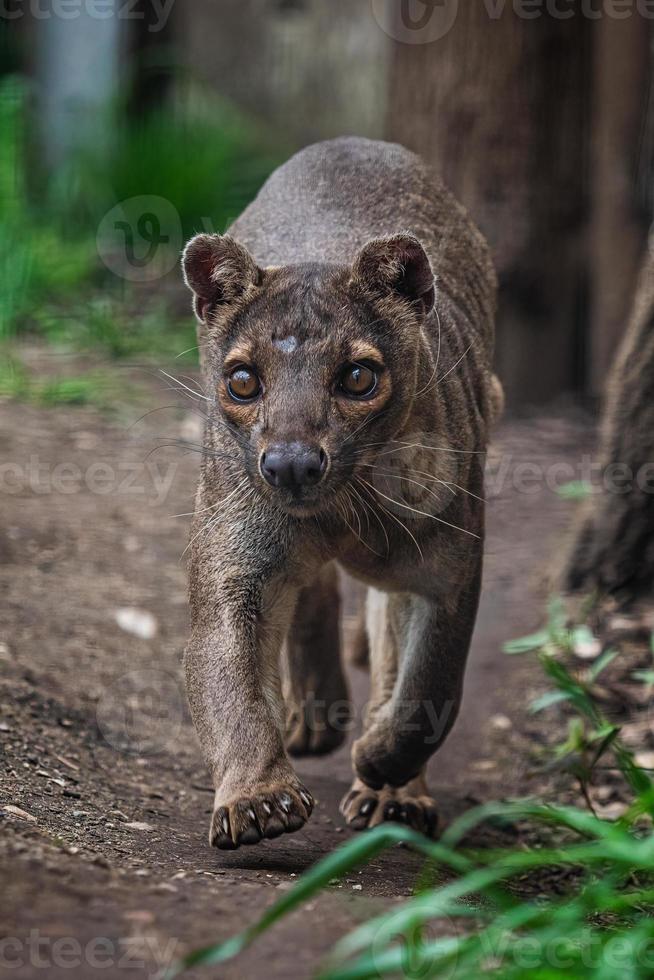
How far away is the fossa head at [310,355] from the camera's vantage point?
407cm

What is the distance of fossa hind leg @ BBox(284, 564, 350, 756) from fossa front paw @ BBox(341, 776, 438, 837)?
604 mm

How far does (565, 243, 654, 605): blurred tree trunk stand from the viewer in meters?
6.49

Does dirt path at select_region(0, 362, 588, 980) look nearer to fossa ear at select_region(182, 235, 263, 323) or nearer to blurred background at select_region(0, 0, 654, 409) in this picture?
blurred background at select_region(0, 0, 654, 409)

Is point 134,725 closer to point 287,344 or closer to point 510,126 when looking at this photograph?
point 287,344

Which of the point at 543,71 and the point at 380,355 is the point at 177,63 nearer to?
the point at 543,71

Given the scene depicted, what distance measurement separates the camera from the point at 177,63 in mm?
14609

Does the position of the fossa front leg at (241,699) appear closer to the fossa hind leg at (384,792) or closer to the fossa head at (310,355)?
the fossa head at (310,355)

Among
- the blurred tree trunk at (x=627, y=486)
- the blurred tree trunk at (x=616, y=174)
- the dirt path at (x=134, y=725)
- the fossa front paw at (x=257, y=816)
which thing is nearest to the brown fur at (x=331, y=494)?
the fossa front paw at (x=257, y=816)

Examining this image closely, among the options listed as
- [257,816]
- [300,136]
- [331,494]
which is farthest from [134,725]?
[300,136]

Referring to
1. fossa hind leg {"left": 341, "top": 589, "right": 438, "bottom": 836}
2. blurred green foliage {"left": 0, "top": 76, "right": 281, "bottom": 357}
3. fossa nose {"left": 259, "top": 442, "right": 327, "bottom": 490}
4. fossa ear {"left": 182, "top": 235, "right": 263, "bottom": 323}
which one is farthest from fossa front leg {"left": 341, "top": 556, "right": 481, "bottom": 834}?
blurred green foliage {"left": 0, "top": 76, "right": 281, "bottom": 357}

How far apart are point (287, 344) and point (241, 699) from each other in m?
1.10

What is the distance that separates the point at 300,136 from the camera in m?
15.0

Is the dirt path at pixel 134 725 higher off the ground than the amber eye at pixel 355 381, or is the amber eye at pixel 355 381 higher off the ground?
the amber eye at pixel 355 381

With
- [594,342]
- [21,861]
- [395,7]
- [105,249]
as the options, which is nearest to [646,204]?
[594,342]
